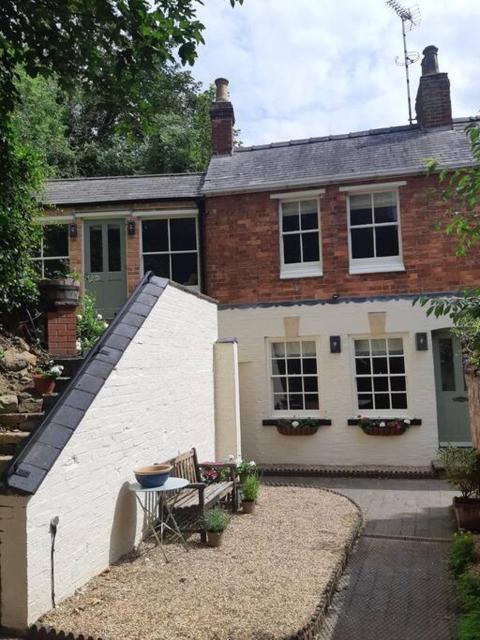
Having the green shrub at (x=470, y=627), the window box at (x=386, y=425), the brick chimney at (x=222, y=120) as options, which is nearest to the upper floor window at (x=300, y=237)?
the brick chimney at (x=222, y=120)

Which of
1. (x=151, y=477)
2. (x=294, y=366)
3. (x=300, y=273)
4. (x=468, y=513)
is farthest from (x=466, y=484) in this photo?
(x=300, y=273)

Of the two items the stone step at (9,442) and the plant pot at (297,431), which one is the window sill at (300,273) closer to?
the plant pot at (297,431)

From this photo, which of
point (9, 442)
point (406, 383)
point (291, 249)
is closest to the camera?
point (9, 442)

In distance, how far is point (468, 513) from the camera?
606cm

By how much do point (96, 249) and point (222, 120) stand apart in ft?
15.4

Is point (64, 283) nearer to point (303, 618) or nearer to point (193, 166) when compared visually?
point (303, 618)

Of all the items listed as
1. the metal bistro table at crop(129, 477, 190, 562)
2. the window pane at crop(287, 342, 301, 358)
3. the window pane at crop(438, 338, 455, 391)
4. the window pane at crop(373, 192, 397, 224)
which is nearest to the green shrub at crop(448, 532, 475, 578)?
the metal bistro table at crop(129, 477, 190, 562)

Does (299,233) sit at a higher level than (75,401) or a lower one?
higher

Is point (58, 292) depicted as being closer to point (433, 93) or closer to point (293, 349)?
point (293, 349)

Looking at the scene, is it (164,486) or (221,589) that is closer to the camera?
(221,589)

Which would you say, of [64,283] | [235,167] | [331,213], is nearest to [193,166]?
[235,167]

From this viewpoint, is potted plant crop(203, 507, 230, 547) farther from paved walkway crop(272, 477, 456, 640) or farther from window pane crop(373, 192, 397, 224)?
window pane crop(373, 192, 397, 224)

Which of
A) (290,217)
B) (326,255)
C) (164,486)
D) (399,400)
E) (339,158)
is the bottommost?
(164,486)

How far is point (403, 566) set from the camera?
524cm
